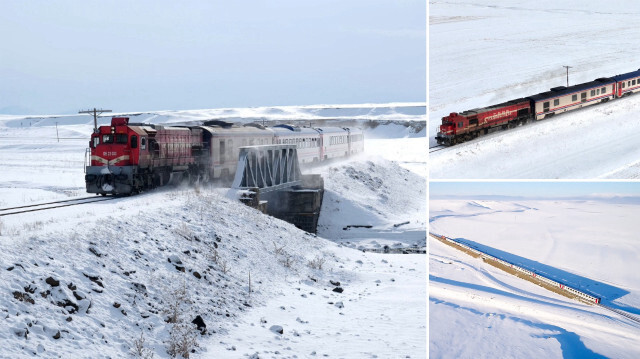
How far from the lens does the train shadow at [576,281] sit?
4.11 metres

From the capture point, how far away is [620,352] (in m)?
4.02

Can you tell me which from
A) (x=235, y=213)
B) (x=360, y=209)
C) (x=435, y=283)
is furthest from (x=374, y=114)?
(x=435, y=283)

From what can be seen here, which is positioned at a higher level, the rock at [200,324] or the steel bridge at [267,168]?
the steel bridge at [267,168]

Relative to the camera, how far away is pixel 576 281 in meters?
4.18

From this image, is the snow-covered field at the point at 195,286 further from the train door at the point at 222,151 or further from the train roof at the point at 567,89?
the train roof at the point at 567,89

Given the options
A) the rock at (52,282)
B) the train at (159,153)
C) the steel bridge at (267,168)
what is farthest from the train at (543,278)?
the train at (159,153)

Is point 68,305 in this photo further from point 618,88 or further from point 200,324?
point 618,88

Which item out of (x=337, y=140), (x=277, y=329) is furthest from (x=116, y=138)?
(x=337, y=140)

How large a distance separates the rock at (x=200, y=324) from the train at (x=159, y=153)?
15653 millimetres

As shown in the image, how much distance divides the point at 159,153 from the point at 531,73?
28751mm

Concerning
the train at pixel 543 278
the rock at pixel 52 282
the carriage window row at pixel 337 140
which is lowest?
the rock at pixel 52 282

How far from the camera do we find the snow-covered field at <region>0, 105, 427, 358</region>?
12531 millimetres

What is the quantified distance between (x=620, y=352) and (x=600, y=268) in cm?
58

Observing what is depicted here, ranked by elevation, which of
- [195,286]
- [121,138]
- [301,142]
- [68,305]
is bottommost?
[195,286]
